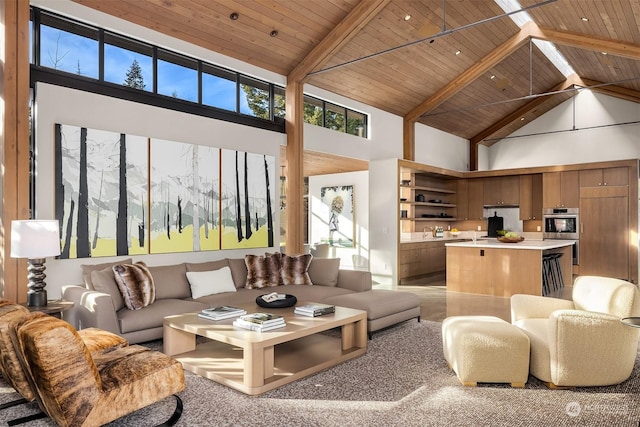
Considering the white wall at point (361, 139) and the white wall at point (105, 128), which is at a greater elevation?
the white wall at point (361, 139)

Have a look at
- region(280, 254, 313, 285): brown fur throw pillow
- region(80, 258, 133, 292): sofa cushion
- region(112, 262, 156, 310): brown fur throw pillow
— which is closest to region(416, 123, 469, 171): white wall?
region(280, 254, 313, 285): brown fur throw pillow

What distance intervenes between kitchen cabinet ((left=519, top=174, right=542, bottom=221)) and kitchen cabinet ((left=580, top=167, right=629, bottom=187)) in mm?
1085

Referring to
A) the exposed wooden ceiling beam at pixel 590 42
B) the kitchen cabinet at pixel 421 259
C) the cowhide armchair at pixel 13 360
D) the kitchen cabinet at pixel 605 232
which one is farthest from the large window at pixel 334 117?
the cowhide armchair at pixel 13 360

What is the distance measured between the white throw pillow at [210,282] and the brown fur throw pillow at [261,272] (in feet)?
0.98

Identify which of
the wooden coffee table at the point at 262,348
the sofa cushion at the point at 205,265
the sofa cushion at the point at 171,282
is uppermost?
the sofa cushion at the point at 205,265

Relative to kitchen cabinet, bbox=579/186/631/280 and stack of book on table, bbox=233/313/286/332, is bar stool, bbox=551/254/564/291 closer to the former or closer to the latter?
kitchen cabinet, bbox=579/186/631/280

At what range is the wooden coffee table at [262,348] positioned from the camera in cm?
317

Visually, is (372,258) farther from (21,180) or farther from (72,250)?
(21,180)

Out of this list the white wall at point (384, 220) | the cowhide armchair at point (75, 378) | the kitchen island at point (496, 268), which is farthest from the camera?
the white wall at point (384, 220)

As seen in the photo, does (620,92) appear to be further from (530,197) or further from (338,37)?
(338,37)

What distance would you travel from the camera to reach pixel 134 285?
173 inches

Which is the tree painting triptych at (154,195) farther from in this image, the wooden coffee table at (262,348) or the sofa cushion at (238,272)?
the wooden coffee table at (262,348)

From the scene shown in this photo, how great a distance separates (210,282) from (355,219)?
5.79 m

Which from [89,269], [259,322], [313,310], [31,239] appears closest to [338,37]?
[313,310]
